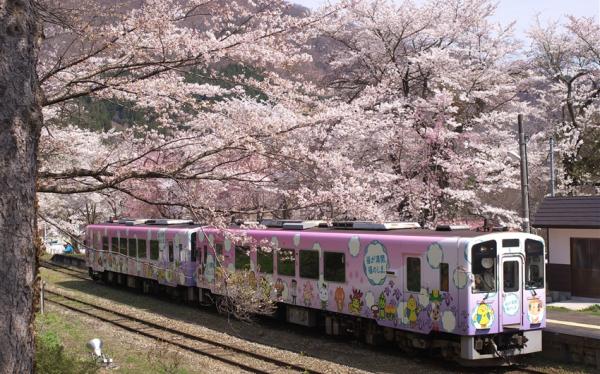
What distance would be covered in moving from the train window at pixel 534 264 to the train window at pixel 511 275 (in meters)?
0.26

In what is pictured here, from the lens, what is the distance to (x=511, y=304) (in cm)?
1126

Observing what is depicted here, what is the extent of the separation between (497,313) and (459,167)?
30.4ft

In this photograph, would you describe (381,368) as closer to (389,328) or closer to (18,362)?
(389,328)

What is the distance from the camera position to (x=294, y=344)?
1394 centimetres

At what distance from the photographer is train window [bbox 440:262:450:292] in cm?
1102

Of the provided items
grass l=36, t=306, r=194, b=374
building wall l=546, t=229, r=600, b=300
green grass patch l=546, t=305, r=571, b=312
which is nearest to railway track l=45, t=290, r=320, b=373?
grass l=36, t=306, r=194, b=374

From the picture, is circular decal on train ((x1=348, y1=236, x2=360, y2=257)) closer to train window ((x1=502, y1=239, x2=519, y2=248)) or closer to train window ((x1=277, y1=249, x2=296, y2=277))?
train window ((x1=277, y1=249, x2=296, y2=277))

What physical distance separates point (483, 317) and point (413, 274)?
1415mm

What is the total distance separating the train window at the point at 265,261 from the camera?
49.9ft

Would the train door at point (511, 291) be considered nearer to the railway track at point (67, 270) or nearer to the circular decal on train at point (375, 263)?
the circular decal on train at point (375, 263)

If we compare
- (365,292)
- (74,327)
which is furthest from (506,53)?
(74,327)

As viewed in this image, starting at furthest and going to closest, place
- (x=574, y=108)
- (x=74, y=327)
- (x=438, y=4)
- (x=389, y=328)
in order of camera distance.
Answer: (x=574, y=108), (x=438, y=4), (x=74, y=327), (x=389, y=328)

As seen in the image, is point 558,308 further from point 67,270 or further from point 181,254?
point 67,270

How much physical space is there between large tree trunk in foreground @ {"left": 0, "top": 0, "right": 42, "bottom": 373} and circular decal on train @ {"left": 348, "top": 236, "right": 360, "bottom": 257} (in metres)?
8.56
